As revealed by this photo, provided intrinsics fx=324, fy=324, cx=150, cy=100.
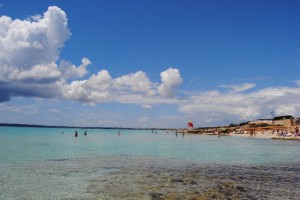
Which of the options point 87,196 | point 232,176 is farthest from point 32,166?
point 232,176

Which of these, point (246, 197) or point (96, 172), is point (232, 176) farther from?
point (96, 172)

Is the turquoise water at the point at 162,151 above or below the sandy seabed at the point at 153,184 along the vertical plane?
above

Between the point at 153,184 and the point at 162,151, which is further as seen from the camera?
the point at 162,151

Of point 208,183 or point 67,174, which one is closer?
point 208,183

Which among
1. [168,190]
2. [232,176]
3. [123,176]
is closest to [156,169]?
[123,176]

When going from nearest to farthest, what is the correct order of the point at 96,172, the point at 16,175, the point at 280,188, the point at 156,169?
1. the point at 280,188
2. the point at 16,175
3. the point at 96,172
4. the point at 156,169

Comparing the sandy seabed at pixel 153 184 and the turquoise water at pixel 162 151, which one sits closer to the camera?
the sandy seabed at pixel 153 184

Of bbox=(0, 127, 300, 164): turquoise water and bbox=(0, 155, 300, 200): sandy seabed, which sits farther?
bbox=(0, 127, 300, 164): turquoise water

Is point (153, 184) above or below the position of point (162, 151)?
below

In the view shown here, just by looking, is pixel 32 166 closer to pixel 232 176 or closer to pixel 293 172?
pixel 232 176

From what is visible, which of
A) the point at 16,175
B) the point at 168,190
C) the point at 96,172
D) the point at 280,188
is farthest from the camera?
the point at 96,172

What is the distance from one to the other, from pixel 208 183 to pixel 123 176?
6.89 meters

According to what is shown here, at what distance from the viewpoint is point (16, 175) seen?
25.2 meters

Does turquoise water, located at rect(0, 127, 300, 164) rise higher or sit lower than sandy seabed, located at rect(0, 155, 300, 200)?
higher
